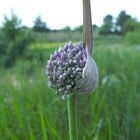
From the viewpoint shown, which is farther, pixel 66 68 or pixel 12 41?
pixel 12 41

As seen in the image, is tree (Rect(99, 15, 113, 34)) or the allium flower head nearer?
the allium flower head

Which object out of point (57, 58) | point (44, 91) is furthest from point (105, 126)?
point (57, 58)

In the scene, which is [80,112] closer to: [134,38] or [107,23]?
[107,23]

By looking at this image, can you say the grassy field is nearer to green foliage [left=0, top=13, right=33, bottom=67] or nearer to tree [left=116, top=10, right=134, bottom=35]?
tree [left=116, top=10, right=134, bottom=35]

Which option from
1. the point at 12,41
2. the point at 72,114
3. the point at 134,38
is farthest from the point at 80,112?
the point at 12,41

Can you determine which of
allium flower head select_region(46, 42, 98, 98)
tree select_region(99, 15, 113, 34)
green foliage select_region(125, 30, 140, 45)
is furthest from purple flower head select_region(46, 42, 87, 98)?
green foliage select_region(125, 30, 140, 45)

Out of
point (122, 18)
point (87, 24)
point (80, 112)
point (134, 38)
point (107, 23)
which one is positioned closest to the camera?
Answer: point (87, 24)

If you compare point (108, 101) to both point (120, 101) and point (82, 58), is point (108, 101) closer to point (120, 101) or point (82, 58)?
point (120, 101)

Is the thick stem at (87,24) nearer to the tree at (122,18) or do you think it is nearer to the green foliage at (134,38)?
the tree at (122,18)
